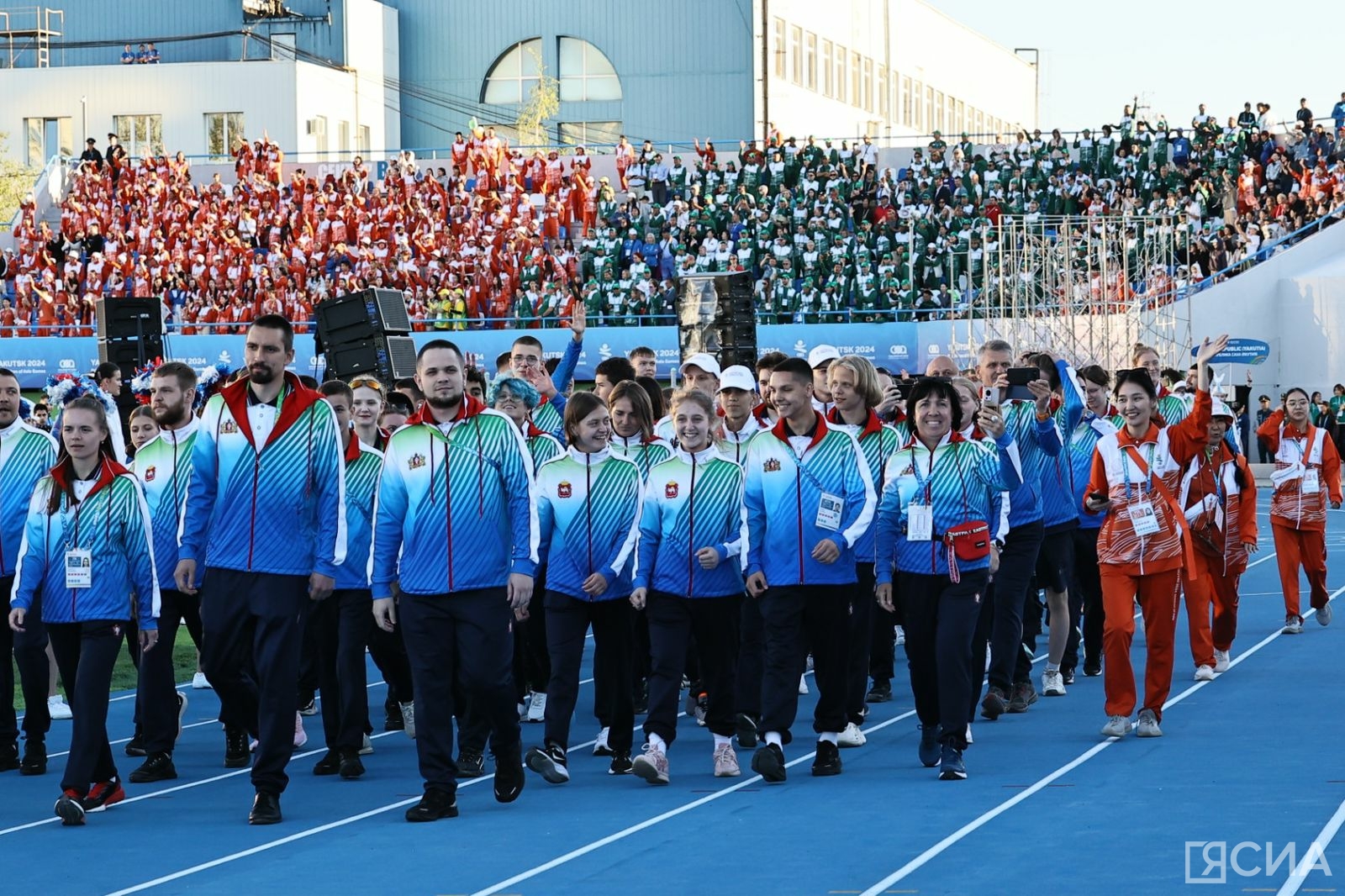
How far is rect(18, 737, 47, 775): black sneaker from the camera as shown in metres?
10.4

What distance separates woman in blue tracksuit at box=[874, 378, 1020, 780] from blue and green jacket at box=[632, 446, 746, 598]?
0.70m

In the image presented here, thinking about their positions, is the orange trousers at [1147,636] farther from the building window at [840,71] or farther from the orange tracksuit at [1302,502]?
the building window at [840,71]

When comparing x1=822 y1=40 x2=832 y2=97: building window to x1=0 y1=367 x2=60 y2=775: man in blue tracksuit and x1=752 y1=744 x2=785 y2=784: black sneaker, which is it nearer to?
x1=0 y1=367 x2=60 y2=775: man in blue tracksuit

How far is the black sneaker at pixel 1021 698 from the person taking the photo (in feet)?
38.7

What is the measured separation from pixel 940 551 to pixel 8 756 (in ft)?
15.9

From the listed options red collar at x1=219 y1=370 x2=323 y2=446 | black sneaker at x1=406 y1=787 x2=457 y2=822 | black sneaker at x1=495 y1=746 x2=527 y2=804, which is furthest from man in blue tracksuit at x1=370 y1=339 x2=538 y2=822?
red collar at x1=219 y1=370 x2=323 y2=446

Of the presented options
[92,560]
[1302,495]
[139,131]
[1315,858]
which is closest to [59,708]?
[92,560]

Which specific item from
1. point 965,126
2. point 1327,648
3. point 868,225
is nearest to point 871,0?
point 965,126

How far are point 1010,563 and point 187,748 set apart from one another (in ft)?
15.0

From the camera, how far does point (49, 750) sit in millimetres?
11273

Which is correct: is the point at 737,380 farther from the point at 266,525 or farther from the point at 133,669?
the point at 133,669

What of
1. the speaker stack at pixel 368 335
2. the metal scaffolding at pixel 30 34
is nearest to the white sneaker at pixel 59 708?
the speaker stack at pixel 368 335

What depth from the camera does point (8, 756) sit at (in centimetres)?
1060

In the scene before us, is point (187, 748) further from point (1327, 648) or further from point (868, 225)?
point (868, 225)
